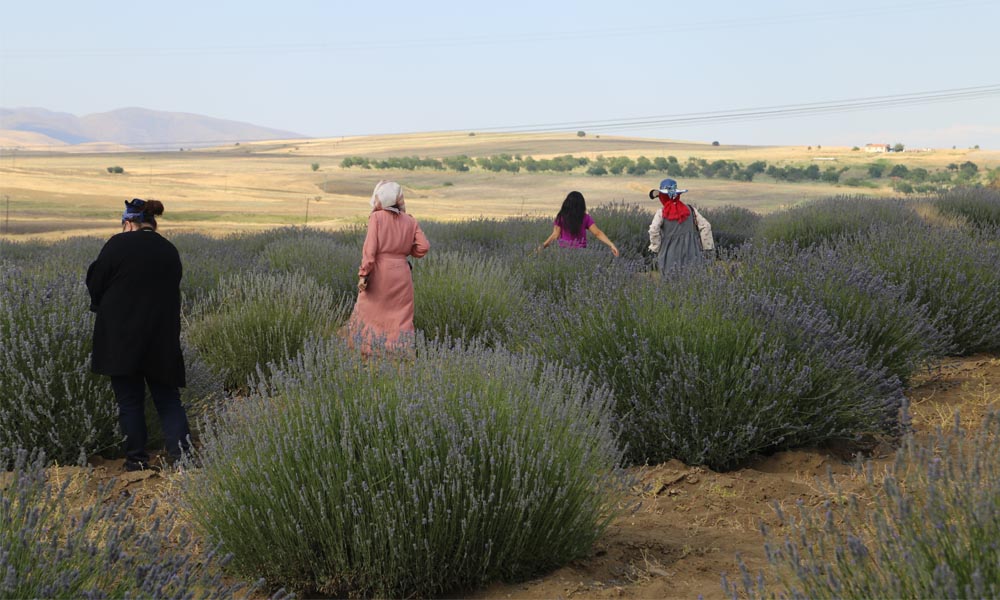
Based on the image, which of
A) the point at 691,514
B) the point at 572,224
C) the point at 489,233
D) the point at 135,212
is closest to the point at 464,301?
the point at 572,224

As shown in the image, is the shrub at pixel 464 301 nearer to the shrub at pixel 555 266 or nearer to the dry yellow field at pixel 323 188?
the shrub at pixel 555 266

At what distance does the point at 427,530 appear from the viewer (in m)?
3.53

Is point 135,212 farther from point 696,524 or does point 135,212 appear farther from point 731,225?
point 731,225

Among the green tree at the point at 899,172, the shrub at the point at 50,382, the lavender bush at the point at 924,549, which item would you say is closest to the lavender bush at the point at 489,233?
the shrub at the point at 50,382

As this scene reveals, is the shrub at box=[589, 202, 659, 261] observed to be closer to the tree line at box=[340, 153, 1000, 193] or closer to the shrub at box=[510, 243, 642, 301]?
the shrub at box=[510, 243, 642, 301]

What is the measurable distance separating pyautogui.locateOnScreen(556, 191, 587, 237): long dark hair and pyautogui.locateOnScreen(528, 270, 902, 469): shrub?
13.6ft

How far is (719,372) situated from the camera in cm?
511

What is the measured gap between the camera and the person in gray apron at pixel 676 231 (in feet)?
30.1

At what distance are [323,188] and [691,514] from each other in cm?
6237

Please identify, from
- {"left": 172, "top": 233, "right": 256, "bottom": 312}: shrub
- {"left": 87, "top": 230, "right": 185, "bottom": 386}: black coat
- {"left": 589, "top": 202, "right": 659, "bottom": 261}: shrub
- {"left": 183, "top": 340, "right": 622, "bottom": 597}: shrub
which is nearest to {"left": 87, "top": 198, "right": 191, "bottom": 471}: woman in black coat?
{"left": 87, "top": 230, "right": 185, "bottom": 386}: black coat

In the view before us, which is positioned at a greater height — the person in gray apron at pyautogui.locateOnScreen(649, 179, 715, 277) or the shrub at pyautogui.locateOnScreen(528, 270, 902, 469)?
the person in gray apron at pyautogui.locateOnScreen(649, 179, 715, 277)

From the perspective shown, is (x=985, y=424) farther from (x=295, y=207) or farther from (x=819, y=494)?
(x=295, y=207)

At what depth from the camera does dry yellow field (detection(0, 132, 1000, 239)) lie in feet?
129

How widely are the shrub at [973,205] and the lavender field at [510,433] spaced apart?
774 centimetres
